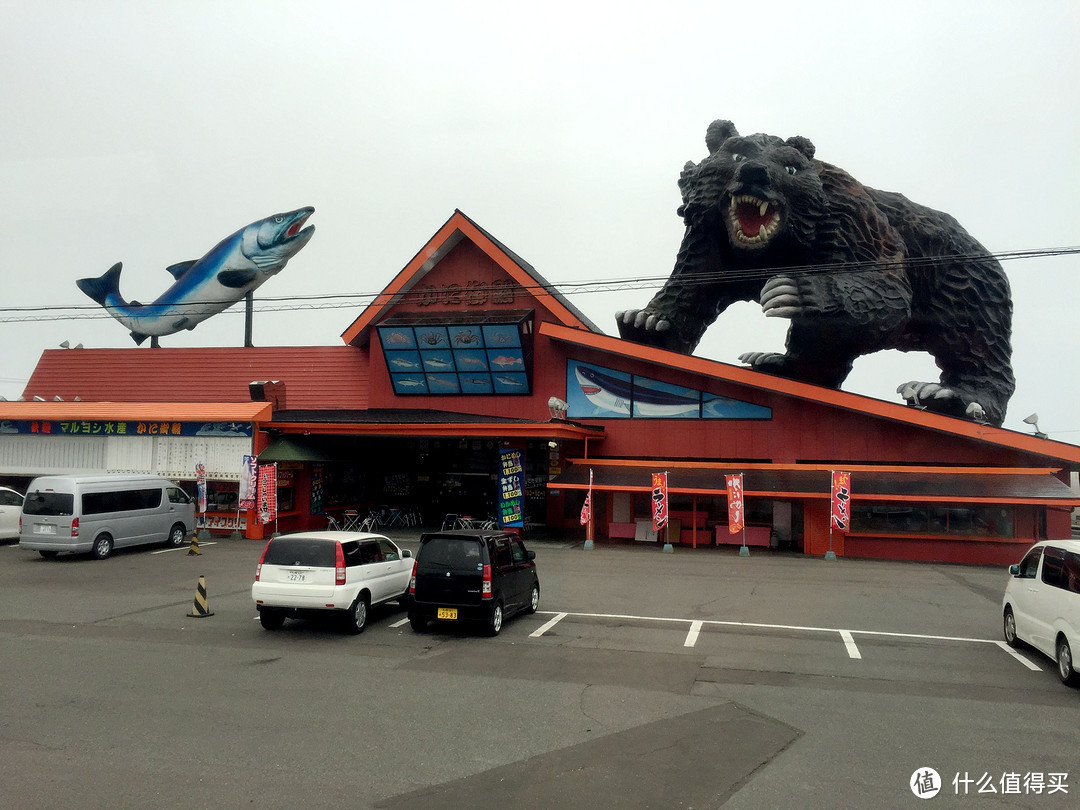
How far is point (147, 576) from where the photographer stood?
16750 millimetres

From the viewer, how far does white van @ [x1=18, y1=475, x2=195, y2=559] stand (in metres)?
18.4

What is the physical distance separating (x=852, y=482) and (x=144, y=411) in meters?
21.0

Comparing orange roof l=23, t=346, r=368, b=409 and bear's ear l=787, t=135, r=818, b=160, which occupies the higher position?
bear's ear l=787, t=135, r=818, b=160

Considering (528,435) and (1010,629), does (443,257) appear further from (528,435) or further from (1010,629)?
(1010,629)

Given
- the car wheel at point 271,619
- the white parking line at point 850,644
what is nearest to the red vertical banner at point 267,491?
the car wheel at point 271,619

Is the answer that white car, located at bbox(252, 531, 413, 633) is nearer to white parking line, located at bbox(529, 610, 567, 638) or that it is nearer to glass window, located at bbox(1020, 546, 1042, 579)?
white parking line, located at bbox(529, 610, 567, 638)

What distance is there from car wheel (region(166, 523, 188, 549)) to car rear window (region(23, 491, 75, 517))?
133 inches

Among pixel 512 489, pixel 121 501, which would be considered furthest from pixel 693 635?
pixel 121 501

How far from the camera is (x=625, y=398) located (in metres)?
24.8

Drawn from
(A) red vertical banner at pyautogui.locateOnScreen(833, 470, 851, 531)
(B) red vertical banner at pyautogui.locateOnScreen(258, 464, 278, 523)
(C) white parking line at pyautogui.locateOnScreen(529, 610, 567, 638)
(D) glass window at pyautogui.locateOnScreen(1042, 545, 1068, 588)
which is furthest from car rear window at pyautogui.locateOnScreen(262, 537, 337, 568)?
(A) red vertical banner at pyautogui.locateOnScreen(833, 470, 851, 531)

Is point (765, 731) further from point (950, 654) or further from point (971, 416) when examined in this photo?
point (971, 416)

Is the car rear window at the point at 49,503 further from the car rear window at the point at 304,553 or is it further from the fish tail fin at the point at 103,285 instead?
the fish tail fin at the point at 103,285

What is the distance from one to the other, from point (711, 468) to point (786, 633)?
11674 millimetres

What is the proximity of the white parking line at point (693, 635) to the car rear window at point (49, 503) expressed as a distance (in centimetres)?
1448
